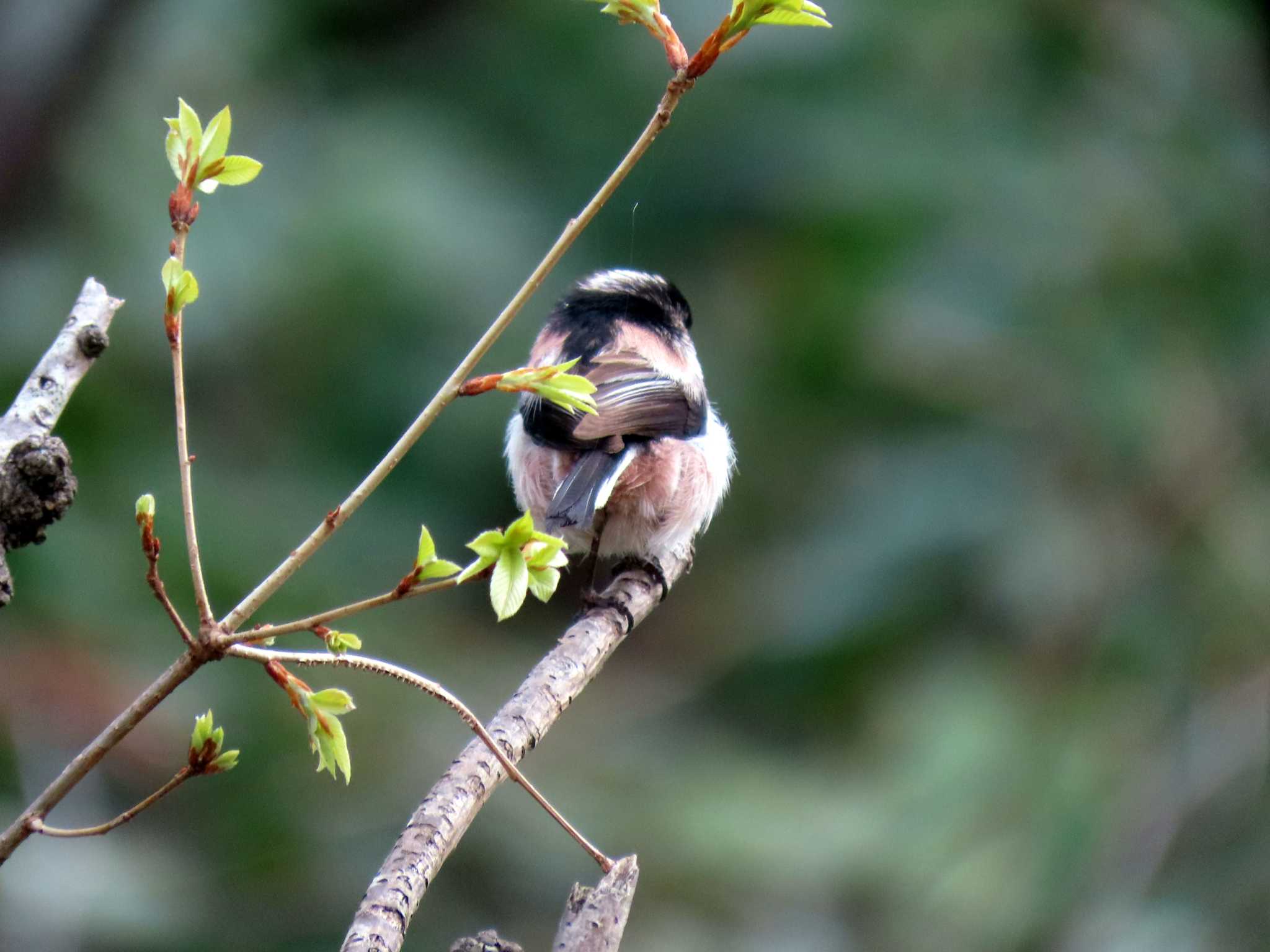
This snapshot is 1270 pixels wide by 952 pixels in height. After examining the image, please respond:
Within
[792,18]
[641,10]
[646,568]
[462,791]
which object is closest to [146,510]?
[462,791]

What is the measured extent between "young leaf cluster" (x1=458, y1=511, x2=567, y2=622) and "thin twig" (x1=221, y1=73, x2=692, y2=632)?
0.15 meters

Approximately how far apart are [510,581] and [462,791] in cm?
47

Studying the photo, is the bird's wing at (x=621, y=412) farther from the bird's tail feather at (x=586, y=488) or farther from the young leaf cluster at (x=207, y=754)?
the young leaf cluster at (x=207, y=754)

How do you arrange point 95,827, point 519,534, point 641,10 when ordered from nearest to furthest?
point 95,827, point 519,534, point 641,10

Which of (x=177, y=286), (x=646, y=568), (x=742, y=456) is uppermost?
(x=742, y=456)

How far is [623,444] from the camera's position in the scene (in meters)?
3.95

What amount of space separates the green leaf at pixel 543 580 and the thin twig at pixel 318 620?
0.09 meters

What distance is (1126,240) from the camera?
287 inches

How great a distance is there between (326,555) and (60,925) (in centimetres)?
264

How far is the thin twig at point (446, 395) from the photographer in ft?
4.84

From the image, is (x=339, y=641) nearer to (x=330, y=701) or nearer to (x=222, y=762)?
(x=330, y=701)

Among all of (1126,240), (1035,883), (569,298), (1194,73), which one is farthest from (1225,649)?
(1194,73)

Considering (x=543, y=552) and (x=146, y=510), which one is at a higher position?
(x=543, y=552)

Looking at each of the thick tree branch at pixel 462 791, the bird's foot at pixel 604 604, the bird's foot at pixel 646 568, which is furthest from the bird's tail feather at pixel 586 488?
the thick tree branch at pixel 462 791
